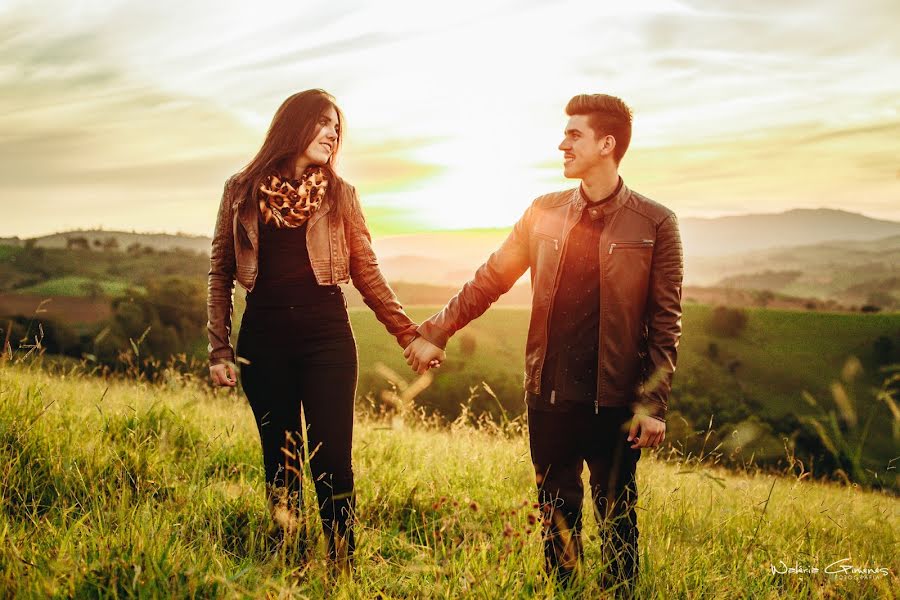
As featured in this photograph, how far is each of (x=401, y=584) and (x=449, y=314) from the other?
164 centimetres

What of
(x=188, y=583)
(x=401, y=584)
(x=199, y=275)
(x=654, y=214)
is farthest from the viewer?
(x=199, y=275)

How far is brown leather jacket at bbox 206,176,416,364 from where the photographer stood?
3764 millimetres

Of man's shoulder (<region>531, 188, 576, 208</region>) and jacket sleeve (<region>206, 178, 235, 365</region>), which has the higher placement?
man's shoulder (<region>531, 188, 576, 208</region>)

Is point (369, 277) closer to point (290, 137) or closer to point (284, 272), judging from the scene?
point (284, 272)

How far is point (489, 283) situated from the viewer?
415 centimetres

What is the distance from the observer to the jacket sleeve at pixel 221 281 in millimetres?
3873

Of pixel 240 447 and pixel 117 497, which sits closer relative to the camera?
pixel 117 497

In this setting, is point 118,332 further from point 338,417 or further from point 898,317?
point 898,317

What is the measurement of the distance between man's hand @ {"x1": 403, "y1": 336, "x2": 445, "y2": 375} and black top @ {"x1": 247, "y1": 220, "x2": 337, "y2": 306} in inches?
29.8

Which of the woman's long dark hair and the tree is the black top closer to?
the woman's long dark hair

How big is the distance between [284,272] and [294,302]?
19 cm

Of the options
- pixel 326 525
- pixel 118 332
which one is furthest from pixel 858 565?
pixel 118 332

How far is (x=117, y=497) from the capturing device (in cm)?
382

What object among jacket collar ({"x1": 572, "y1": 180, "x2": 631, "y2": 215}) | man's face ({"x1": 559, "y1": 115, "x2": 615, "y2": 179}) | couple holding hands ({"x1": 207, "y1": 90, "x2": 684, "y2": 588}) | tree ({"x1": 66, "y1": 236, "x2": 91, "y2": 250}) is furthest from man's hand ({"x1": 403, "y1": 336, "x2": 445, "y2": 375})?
tree ({"x1": 66, "y1": 236, "x2": 91, "y2": 250})
